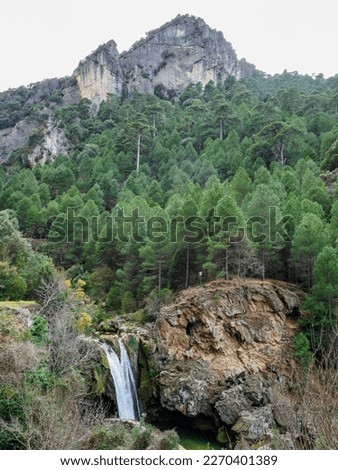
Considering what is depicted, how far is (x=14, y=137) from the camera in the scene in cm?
8800

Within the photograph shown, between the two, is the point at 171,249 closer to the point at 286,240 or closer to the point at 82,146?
the point at 286,240

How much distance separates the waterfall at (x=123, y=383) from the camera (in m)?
26.0

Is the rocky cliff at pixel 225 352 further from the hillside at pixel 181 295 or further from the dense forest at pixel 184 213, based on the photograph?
the dense forest at pixel 184 213

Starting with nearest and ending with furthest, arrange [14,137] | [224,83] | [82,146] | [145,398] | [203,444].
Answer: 1. [203,444]
2. [145,398]
3. [82,146]
4. [14,137]
5. [224,83]

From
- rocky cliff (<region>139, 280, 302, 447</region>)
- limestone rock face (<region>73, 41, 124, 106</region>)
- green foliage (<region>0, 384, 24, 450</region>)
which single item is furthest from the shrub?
limestone rock face (<region>73, 41, 124, 106</region>)

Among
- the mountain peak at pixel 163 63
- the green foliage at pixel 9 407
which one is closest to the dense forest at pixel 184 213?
the green foliage at pixel 9 407

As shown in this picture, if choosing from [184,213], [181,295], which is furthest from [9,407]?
[184,213]

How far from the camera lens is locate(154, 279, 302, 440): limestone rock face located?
26375mm

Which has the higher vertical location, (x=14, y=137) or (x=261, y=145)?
(x=14, y=137)

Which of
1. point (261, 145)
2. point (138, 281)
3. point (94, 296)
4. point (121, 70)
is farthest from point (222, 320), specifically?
point (121, 70)

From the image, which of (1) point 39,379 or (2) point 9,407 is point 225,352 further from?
(2) point 9,407

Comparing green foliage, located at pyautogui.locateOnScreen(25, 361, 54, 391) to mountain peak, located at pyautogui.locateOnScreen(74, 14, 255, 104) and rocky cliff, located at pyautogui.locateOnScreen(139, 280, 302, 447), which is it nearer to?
rocky cliff, located at pyautogui.locateOnScreen(139, 280, 302, 447)

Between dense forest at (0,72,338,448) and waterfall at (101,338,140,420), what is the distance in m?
2.90
